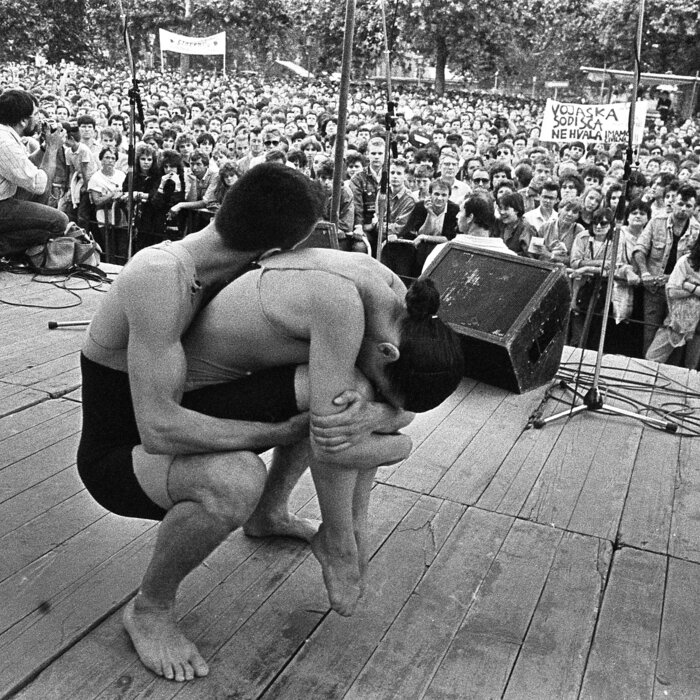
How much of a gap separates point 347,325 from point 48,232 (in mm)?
4260

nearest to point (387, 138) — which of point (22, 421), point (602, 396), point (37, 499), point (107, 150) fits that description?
point (602, 396)

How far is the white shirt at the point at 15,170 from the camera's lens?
5.00 metres

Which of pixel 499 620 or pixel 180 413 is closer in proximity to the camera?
pixel 180 413

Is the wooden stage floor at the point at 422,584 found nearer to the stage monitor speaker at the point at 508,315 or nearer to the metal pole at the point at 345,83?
the stage monitor speaker at the point at 508,315

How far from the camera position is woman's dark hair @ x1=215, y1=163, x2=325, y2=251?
6.27 ft

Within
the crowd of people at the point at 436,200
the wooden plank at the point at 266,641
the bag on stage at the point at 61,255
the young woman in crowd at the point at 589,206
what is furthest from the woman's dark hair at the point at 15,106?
the young woman in crowd at the point at 589,206

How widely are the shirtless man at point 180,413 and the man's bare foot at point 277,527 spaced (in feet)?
1.75

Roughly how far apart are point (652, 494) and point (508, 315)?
134cm

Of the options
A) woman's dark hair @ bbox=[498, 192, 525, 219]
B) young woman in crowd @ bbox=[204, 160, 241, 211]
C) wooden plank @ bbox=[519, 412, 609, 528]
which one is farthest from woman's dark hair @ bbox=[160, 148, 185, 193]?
wooden plank @ bbox=[519, 412, 609, 528]

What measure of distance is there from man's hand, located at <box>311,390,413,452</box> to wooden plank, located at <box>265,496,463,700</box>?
53cm

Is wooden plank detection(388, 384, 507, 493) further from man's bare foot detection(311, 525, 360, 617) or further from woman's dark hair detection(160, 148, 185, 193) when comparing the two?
woman's dark hair detection(160, 148, 185, 193)

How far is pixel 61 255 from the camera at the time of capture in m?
5.53

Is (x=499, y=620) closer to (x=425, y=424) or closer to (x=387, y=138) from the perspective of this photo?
(x=425, y=424)

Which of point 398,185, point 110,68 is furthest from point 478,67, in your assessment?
point 398,185
